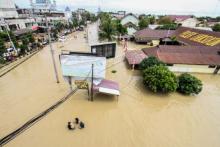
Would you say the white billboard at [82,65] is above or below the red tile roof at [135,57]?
above

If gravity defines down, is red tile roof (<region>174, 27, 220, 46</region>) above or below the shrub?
above

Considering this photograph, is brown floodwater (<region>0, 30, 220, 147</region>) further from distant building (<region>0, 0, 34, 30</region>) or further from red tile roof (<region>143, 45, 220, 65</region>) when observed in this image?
distant building (<region>0, 0, 34, 30</region>)

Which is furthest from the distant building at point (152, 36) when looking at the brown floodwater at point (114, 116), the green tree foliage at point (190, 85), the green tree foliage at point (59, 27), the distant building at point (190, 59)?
the green tree foliage at point (59, 27)

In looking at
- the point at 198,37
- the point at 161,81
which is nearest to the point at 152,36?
the point at 198,37

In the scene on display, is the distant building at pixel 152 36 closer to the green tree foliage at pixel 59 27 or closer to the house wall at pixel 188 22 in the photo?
the house wall at pixel 188 22

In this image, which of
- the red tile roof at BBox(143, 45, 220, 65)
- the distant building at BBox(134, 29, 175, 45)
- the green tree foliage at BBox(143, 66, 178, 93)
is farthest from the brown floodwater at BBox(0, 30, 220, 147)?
the distant building at BBox(134, 29, 175, 45)
